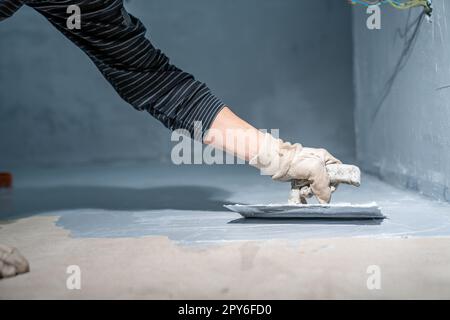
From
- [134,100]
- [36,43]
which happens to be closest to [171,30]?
[36,43]

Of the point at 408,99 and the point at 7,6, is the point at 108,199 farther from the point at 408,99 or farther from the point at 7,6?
the point at 408,99

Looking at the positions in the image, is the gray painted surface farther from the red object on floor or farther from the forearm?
the forearm

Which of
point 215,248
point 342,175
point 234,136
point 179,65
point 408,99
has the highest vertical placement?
point 179,65

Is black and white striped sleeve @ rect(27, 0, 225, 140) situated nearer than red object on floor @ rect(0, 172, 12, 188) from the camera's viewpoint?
Yes

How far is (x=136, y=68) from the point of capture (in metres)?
1.32

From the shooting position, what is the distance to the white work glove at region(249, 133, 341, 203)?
1225 mm

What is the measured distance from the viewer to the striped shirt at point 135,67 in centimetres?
125

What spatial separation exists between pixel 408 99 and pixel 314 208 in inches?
33.9

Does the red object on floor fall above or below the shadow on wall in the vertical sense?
above

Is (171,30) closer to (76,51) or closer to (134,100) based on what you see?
(76,51)

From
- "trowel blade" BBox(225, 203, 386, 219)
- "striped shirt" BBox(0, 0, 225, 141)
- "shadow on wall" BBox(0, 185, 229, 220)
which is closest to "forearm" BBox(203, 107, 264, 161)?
"striped shirt" BBox(0, 0, 225, 141)

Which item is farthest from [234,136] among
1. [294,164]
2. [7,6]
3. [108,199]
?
[108,199]

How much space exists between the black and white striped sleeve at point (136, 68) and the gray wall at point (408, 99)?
68cm

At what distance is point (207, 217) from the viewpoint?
4.35 feet
